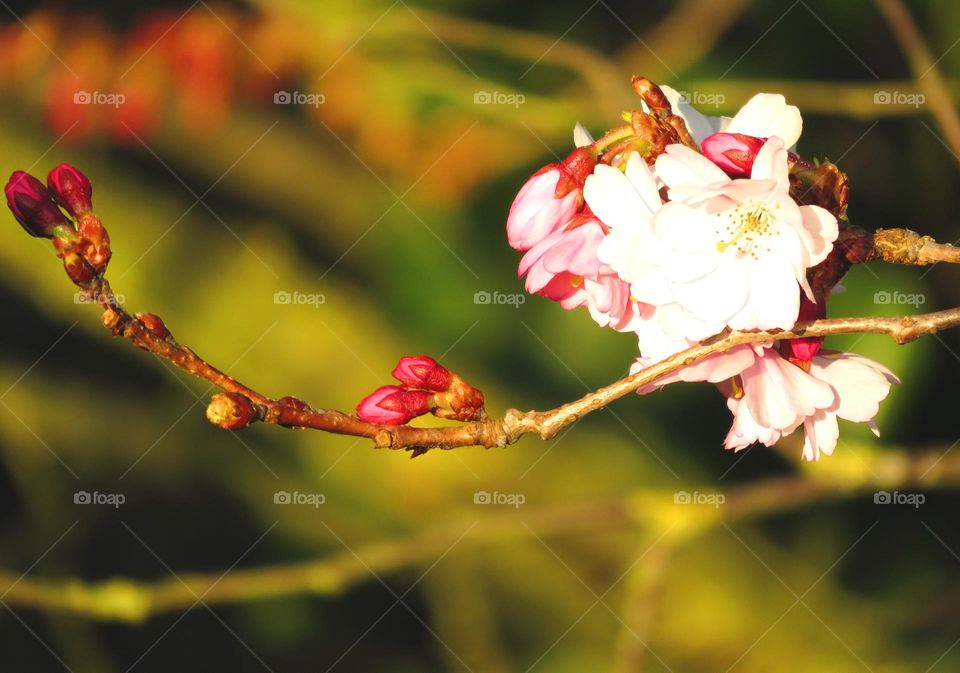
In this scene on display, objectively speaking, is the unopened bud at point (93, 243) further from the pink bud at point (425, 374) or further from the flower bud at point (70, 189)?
the pink bud at point (425, 374)

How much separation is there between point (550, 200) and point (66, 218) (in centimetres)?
40

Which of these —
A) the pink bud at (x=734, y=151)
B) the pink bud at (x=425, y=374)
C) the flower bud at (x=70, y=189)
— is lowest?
the pink bud at (x=425, y=374)

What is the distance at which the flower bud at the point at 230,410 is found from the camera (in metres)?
0.75

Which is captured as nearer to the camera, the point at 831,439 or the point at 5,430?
the point at 831,439

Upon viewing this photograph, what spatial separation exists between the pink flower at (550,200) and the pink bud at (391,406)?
154 mm

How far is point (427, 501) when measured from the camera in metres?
2.41

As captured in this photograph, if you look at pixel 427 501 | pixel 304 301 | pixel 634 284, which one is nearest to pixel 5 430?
pixel 304 301

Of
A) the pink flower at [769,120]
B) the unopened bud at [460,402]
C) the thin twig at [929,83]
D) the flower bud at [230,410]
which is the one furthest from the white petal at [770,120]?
the thin twig at [929,83]

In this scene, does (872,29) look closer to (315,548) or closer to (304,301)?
(304,301)

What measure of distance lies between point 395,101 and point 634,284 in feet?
5.70

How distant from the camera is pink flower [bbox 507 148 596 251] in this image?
86 cm

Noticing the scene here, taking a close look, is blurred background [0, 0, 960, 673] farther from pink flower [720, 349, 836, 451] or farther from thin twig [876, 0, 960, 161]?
pink flower [720, 349, 836, 451]

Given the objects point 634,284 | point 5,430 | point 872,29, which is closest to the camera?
point 634,284

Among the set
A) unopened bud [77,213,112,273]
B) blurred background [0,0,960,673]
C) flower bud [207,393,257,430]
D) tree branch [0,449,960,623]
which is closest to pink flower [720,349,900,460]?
flower bud [207,393,257,430]
